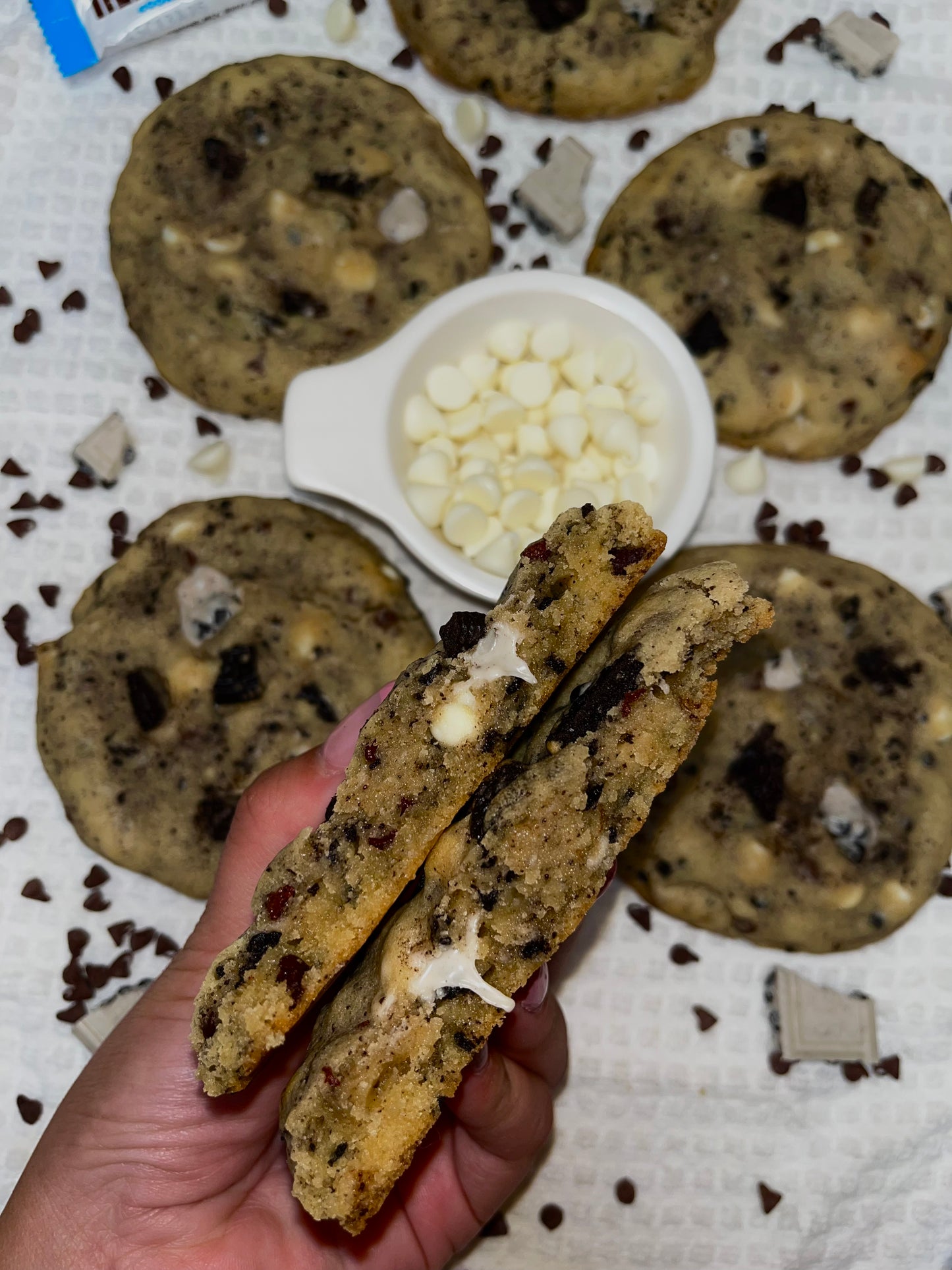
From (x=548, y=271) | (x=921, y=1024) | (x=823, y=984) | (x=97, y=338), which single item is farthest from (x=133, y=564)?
(x=921, y=1024)

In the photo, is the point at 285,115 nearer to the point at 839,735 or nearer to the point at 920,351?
the point at 920,351

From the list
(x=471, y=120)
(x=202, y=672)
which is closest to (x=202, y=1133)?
(x=202, y=672)

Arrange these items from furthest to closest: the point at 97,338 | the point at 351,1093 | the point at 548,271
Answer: the point at 97,338, the point at 548,271, the point at 351,1093

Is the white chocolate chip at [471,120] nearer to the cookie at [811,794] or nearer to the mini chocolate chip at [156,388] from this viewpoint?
the mini chocolate chip at [156,388]

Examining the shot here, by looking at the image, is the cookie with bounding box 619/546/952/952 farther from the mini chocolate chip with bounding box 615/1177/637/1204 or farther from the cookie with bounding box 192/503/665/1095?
the cookie with bounding box 192/503/665/1095

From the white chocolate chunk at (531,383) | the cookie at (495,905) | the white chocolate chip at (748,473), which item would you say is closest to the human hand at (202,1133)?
the cookie at (495,905)

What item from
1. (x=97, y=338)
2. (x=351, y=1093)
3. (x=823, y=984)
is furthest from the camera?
(x=97, y=338)

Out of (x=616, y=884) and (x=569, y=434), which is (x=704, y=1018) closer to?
(x=616, y=884)
